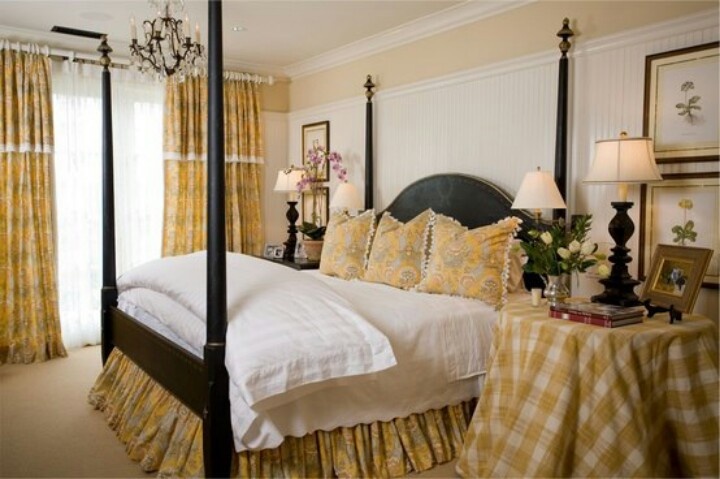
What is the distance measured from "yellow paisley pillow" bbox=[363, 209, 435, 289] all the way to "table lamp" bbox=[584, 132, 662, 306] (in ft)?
3.75

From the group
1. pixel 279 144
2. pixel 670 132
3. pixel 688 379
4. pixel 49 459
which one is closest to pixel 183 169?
pixel 279 144

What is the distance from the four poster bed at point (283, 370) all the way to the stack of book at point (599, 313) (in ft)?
1.72

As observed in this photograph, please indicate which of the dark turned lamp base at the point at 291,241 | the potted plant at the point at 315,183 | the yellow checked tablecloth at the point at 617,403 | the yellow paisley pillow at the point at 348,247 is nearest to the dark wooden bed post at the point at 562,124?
the yellow checked tablecloth at the point at 617,403

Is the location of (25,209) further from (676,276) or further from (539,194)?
(676,276)

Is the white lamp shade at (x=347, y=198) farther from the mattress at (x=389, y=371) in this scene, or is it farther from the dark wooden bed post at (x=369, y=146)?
the mattress at (x=389, y=371)

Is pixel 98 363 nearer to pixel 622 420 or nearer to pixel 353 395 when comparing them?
pixel 353 395

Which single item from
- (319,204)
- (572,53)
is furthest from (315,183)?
(572,53)

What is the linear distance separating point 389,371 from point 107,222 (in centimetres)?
232

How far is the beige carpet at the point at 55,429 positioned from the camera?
2809 millimetres

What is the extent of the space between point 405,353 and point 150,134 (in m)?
3.65

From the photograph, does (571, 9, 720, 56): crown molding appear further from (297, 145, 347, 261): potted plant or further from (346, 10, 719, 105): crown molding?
(297, 145, 347, 261): potted plant

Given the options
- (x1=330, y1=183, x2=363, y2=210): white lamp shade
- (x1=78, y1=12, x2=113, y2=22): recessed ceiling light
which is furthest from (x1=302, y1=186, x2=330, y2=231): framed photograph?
(x1=78, y1=12, x2=113, y2=22): recessed ceiling light

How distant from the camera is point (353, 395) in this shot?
2.57 metres

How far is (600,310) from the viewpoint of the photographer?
97.0 inches
